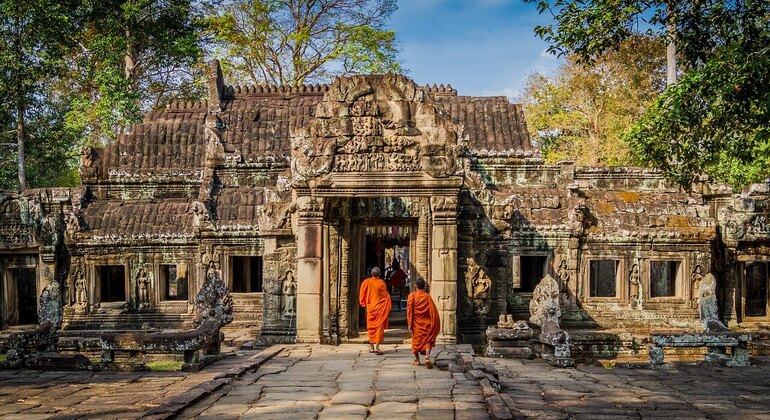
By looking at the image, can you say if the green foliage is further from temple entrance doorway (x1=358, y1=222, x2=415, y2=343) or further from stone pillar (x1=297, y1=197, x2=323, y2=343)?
stone pillar (x1=297, y1=197, x2=323, y2=343)

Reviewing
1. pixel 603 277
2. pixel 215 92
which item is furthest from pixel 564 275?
pixel 215 92

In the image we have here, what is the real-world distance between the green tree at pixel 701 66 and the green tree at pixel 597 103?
17.4 meters

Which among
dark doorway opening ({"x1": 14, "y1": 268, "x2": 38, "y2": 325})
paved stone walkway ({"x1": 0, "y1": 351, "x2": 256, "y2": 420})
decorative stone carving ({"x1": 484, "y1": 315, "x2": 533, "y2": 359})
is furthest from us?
dark doorway opening ({"x1": 14, "y1": 268, "x2": 38, "y2": 325})

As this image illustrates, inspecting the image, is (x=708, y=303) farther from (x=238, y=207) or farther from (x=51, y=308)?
(x=51, y=308)

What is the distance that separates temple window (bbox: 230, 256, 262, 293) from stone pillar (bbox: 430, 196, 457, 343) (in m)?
8.21

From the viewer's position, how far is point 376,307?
1280 centimetres

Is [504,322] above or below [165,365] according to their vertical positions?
above

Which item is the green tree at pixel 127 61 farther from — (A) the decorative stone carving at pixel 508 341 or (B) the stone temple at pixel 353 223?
(A) the decorative stone carving at pixel 508 341

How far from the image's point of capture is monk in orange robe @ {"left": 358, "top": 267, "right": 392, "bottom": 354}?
12773mm

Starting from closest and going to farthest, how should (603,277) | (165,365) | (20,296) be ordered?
(165,365) < (20,296) < (603,277)

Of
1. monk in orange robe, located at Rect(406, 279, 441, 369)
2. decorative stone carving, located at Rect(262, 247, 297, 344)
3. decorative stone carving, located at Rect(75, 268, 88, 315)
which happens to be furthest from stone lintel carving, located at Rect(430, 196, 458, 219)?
decorative stone carving, located at Rect(75, 268, 88, 315)

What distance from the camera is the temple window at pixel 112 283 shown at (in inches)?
858

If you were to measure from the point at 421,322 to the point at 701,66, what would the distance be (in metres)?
5.36

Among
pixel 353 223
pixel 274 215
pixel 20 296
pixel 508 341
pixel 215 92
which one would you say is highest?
pixel 215 92
